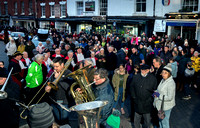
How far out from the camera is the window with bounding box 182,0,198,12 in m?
17.9

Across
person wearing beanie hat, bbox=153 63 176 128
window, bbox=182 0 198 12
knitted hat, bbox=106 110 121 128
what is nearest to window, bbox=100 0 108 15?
window, bbox=182 0 198 12

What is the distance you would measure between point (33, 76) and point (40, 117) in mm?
3553

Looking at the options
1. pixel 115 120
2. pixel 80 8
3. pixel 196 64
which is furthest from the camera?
pixel 80 8

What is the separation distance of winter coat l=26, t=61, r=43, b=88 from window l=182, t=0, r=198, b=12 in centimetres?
1699

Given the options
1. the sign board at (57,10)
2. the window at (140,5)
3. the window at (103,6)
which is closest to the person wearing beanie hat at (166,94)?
the window at (140,5)

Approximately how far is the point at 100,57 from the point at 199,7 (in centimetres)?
1395

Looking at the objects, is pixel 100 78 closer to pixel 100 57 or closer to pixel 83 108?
pixel 83 108

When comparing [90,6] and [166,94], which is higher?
[90,6]

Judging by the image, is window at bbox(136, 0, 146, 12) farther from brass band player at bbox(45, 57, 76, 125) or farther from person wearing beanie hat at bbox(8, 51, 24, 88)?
brass band player at bbox(45, 57, 76, 125)

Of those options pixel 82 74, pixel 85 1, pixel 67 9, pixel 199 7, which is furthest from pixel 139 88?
pixel 67 9

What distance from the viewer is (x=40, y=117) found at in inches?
93.0

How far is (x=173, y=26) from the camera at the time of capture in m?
19.1

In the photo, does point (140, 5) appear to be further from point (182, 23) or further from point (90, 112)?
point (90, 112)

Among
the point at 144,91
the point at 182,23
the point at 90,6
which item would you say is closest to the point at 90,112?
the point at 144,91
